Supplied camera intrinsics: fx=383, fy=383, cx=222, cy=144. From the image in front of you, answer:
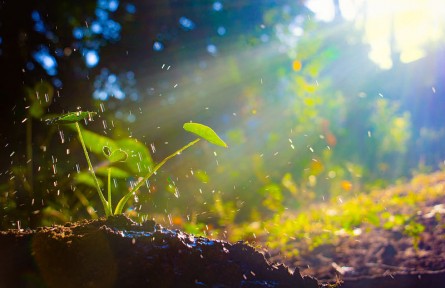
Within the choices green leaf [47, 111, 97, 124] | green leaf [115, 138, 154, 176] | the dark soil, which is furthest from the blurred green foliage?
the dark soil

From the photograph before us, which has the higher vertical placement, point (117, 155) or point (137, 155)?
point (137, 155)

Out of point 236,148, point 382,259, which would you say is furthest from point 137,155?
point 236,148

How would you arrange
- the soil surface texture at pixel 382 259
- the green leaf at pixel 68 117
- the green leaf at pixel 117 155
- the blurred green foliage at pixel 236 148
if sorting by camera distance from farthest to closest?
the blurred green foliage at pixel 236 148 → the soil surface texture at pixel 382 259 → the green leaf at pixel 117 155 → the green leaf at pixel 68 117

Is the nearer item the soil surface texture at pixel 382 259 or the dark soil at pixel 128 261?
the dark soil at pixel 128 261

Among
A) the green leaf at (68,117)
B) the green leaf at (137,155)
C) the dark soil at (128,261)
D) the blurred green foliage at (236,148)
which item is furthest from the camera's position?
the blurred green foliage at (236,148)

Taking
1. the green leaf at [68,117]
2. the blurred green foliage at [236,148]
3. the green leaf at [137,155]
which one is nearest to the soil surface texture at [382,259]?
the blurred green foliage at [236,148]

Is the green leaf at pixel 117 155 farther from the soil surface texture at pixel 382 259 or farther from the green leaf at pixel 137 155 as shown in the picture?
the soil surface texture at pixel 382 259

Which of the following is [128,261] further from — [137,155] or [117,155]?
[137,155]

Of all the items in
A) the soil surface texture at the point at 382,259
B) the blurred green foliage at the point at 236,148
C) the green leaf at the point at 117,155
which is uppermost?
the blurred green foliage at the point at 236,148

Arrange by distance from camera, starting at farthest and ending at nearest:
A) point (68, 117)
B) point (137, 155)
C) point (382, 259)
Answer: point (382, 259)
point (137, 155)
point (68, 117)

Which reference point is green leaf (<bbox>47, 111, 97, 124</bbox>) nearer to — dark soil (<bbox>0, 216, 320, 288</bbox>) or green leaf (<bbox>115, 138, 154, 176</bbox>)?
dark soil (<bbox>0, 216, 320, 288</bbox>)
